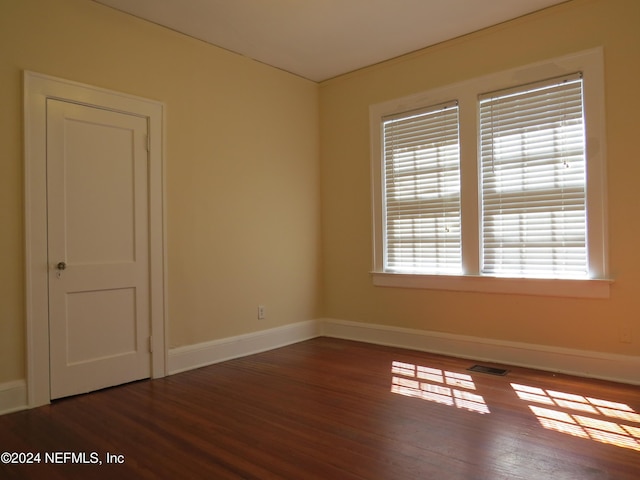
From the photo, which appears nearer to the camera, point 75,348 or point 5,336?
point 5,336

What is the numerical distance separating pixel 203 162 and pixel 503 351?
3.20m

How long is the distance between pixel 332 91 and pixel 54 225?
3.36 metres

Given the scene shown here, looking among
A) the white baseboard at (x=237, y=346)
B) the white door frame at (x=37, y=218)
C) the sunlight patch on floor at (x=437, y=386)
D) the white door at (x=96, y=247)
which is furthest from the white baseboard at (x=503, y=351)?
the white door frame at (x=37, y=218)

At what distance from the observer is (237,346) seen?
177 inches

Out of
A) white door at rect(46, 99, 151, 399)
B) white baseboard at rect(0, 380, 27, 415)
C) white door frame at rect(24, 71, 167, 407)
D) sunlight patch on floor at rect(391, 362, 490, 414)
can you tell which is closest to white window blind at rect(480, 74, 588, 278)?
sunlight patch on floor at rect(391, 362, 490, 414)

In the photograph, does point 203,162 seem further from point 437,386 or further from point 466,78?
point 437,386

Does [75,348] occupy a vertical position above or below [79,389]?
above

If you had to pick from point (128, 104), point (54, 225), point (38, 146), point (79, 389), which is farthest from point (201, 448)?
point (128, 104)

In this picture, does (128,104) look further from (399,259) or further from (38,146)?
(399,259)

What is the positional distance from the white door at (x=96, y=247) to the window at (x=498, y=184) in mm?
2443

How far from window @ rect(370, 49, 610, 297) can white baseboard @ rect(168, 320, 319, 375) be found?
1.07 m

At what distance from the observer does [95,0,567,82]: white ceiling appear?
3670 mm

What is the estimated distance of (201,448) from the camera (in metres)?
2.49

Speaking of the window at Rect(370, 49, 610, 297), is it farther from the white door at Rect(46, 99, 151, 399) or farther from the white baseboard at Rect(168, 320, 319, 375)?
the white door at Rect(46, 99, 151, 399)
